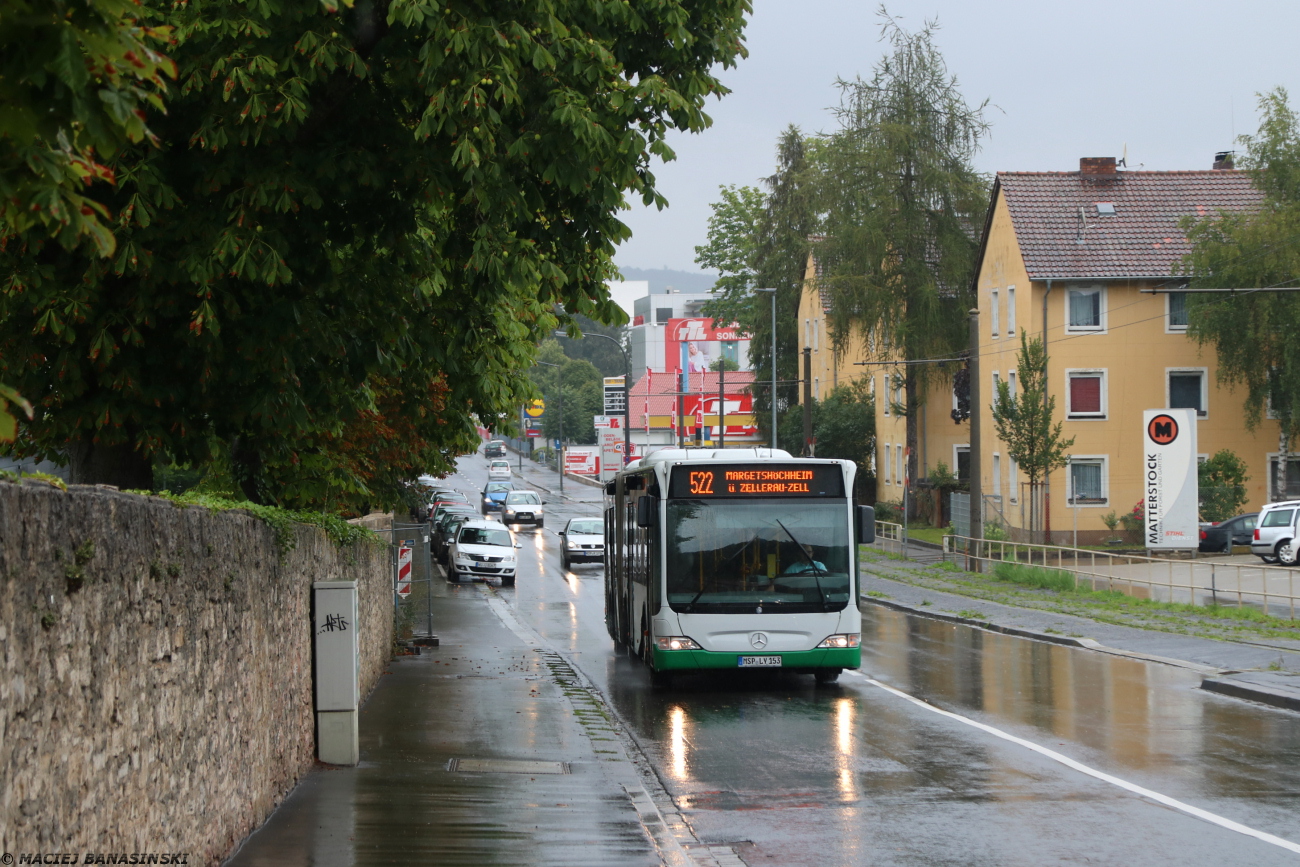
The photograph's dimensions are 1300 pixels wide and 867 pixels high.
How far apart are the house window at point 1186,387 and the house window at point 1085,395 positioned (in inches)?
102

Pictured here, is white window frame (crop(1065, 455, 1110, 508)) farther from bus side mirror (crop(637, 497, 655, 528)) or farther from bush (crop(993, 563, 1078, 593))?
bus side mirror (crop(637, 497, 655, 528))

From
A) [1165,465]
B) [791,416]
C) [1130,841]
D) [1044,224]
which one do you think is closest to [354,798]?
[1130,841]

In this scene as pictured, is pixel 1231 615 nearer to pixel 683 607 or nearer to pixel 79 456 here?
pixel 683 607

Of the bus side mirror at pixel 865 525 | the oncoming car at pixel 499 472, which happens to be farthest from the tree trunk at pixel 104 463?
the oncoming car at pixel 499 472

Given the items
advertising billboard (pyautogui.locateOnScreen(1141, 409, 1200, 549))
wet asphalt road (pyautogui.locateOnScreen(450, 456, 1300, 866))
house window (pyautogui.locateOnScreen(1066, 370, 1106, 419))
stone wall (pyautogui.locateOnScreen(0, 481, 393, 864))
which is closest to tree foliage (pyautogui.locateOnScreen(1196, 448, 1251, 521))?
house window (pyautogui.locateOnScreen(1066, 370, 1106, 419))

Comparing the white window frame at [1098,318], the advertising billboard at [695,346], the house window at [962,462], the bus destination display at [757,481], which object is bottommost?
the bus destination display at [757,481]

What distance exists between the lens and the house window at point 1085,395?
157ft

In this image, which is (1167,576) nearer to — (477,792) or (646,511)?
(646,511)

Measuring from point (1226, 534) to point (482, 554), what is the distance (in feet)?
77.0

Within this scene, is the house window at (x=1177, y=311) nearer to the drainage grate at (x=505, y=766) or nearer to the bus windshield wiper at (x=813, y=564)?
the bus windshield wiper at (x=813, y=564)

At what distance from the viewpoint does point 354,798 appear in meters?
9.43

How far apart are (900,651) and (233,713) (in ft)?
49.5

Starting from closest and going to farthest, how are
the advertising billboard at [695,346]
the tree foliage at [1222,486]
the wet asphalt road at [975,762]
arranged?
1. the wet asphalt road at [975,762]
2. the tree foliage at [1222,486]
3. the advertising billboard at [695,346]

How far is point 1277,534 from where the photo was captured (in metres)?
37.3
